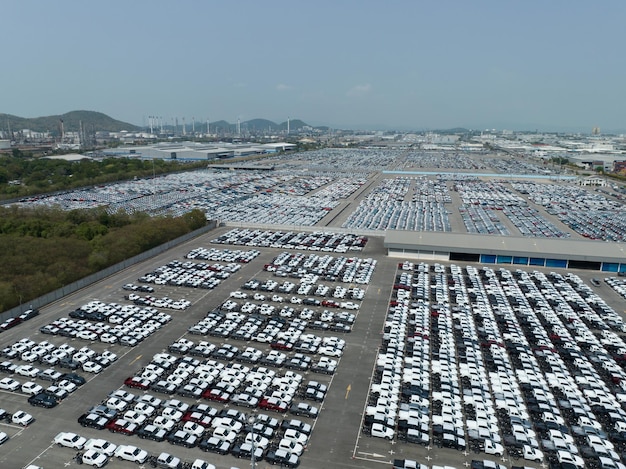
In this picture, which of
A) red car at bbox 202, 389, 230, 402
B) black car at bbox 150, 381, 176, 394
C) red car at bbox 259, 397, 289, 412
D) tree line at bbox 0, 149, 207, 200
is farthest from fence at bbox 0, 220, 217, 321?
tree line at bbox 0, 149, 207, 200

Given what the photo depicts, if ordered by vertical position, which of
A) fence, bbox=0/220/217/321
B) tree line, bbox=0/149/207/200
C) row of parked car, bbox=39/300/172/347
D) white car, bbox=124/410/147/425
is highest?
tree line, bbox=0/149/207/200

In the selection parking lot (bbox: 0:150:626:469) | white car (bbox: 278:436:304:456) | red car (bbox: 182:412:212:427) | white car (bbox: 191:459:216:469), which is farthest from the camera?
red car (bbox: 182:412:212:427)

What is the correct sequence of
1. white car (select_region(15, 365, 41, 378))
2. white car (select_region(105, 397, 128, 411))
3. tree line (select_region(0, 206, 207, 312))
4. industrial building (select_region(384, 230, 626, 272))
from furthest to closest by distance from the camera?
industrial building (select_region(384, 230, 626, 272)), tree line (select_region(0, 206, 207, 312)), white car (select_region(15, 365, 41, 378)), white car (select_region(105, 397, 128, 411))

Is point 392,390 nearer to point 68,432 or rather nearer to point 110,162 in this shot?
point 68,432

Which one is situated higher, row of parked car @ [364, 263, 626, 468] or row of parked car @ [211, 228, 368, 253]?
row of parked car @ [211, 228, 368, 253]

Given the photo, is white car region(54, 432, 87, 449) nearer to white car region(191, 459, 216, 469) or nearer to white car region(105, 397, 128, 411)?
white car region(105, 397, 128, 411)

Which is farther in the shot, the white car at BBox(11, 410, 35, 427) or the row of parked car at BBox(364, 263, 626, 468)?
the white car at BBox(11, 410, 35, 427)

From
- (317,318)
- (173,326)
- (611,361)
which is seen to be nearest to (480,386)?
(611,361)
